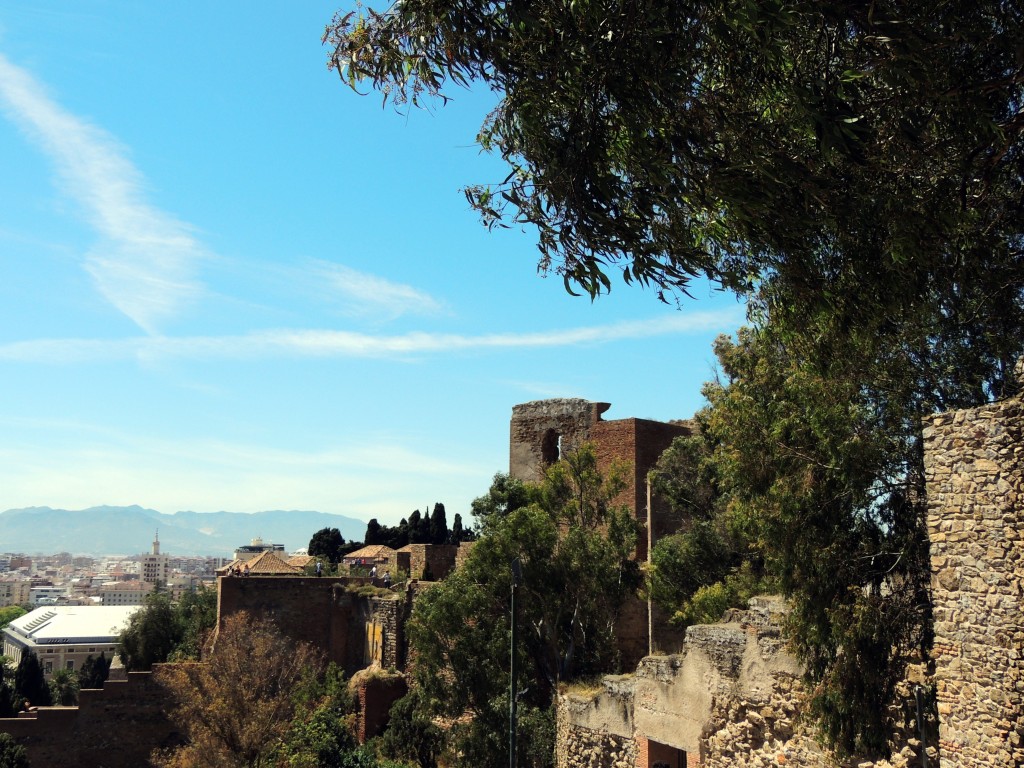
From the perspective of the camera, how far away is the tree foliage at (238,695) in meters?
22.3

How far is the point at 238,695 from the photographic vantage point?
23.1 m

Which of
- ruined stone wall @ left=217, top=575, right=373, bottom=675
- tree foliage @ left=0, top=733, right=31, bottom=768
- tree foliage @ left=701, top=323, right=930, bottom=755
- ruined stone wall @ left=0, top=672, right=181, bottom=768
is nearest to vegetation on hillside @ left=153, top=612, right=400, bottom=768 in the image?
ruined stone wall @ left=0, top=672, right=181, bottom=768

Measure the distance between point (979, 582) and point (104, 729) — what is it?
2637 cm

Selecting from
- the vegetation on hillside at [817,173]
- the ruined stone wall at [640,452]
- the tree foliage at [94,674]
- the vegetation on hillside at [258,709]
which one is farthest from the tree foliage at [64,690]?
the vegetation on hillside at [817,173]

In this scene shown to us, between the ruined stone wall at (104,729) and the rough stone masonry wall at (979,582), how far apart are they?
990 inches

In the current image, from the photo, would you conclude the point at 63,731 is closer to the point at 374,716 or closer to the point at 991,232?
the point at 374,716

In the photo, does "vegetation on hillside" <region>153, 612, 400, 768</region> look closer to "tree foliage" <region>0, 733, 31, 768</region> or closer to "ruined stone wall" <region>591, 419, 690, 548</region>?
"tree foliage" <region>0, 733, 31, 768</region>

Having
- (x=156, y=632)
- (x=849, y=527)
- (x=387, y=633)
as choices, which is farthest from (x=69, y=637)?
(x=849, y=527)

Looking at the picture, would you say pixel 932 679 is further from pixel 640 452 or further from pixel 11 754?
pixel 11 754

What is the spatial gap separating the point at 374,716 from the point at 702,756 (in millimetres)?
16064

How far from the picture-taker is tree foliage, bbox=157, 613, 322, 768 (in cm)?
2234

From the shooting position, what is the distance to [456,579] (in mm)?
20344

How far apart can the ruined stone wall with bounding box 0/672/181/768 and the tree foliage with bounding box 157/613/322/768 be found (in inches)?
32.8

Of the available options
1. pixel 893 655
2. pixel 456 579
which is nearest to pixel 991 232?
pixel 893 655
